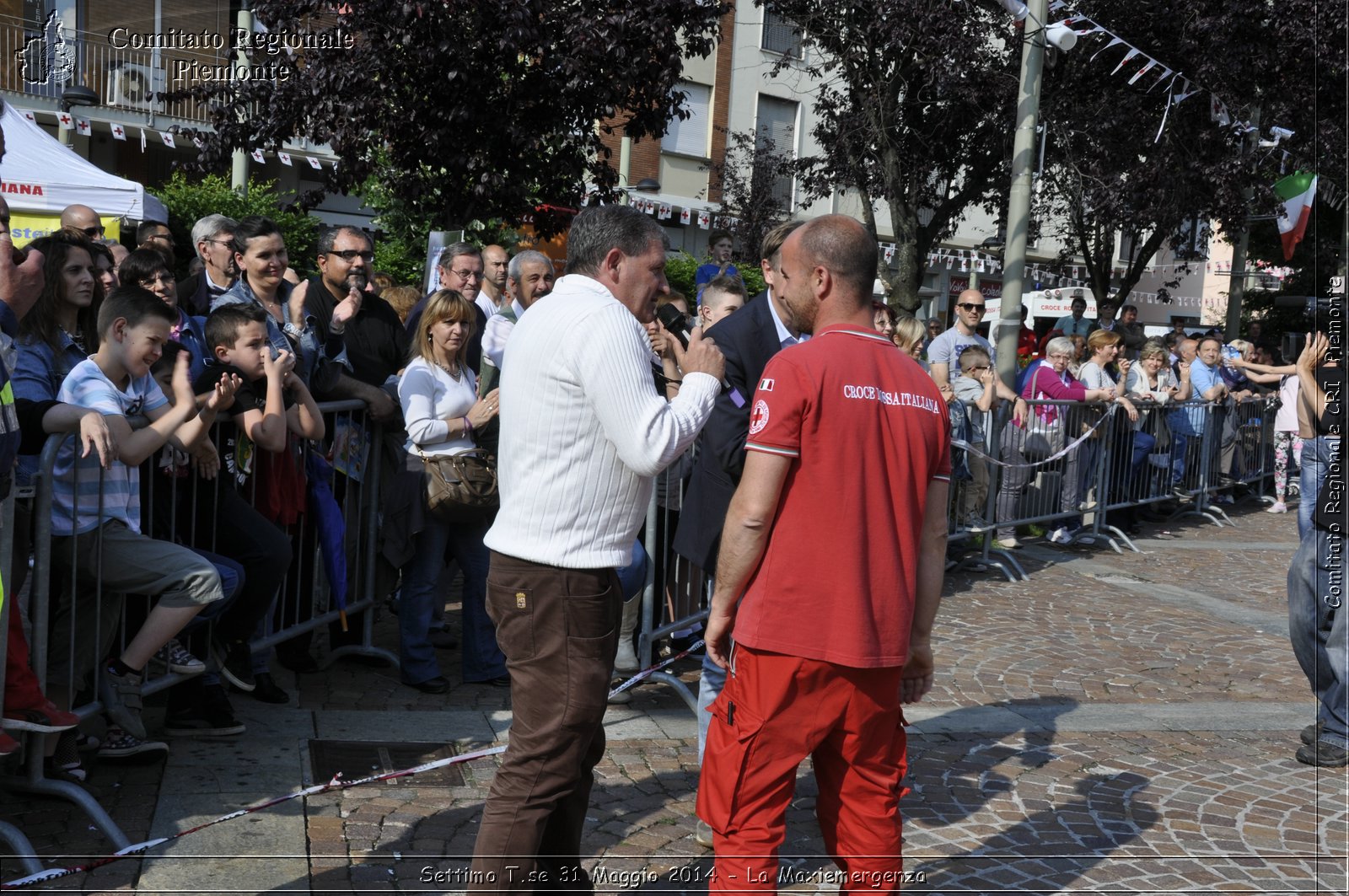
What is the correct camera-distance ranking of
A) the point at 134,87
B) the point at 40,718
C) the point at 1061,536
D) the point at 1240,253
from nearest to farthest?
the point at 40,718 < the point at 1061,536 < the point at 1240,253 < the point at 134,87

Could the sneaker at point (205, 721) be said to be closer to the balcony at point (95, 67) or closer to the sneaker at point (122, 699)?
the sneaker at point (122, 699)

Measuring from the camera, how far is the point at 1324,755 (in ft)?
18.1

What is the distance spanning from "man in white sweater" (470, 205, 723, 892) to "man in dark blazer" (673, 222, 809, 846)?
0.78 meters

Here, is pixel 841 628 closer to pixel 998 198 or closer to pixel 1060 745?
pixel 1060 745

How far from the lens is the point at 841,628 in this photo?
3127 millimetres

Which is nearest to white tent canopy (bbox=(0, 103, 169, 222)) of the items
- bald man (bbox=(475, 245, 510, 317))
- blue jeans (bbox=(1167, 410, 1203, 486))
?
bald man (bbox=(475, 245, 510, 317))

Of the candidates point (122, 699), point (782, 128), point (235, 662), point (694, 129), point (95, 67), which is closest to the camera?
point (122, 699)

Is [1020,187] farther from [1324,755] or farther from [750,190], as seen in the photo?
[750,190]

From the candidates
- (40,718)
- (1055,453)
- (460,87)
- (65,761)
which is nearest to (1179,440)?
(1055,453)

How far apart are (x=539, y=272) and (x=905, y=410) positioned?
13.7ft

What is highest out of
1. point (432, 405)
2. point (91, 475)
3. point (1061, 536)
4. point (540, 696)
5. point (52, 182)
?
point (52, 182)

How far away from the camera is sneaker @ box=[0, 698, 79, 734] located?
12.6ft

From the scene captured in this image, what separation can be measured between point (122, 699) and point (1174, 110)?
15.3m

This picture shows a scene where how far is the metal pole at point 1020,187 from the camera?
37.1 ft
